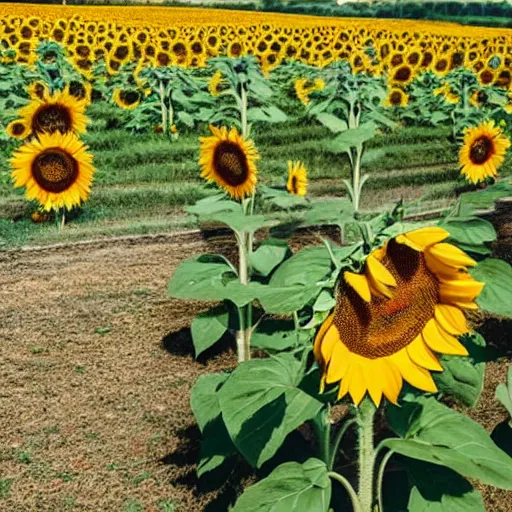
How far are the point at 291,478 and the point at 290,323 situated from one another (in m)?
0.94

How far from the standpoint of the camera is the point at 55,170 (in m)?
5.82

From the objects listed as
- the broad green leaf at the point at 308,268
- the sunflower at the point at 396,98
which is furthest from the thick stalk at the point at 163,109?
the broad green leaf at the point at 308,268

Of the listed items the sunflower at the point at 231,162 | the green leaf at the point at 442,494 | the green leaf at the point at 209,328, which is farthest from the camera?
the sunflower at the point at 231,162

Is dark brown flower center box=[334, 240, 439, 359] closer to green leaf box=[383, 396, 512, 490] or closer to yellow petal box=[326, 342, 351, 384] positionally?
yellow petal box=[326, 342, 351, 384]

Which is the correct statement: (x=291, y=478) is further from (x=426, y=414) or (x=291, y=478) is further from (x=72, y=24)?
(x=72, y=24)

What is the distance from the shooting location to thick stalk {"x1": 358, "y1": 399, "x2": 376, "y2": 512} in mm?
2053

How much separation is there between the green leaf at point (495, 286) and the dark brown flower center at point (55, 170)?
397 cm

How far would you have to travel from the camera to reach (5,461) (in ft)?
11.0

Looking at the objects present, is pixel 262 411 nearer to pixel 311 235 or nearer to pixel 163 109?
pixel 311 235

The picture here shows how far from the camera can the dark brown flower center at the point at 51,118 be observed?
20.1 feet

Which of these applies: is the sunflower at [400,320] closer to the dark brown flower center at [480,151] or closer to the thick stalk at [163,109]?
the dark brown flower center at [480,151]

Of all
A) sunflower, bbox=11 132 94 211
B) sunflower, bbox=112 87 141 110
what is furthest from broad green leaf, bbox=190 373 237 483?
sunflower, bbox=112 87 141 110

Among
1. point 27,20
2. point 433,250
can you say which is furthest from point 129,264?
point 27,20

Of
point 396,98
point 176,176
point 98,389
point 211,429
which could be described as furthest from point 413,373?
point 396,98
